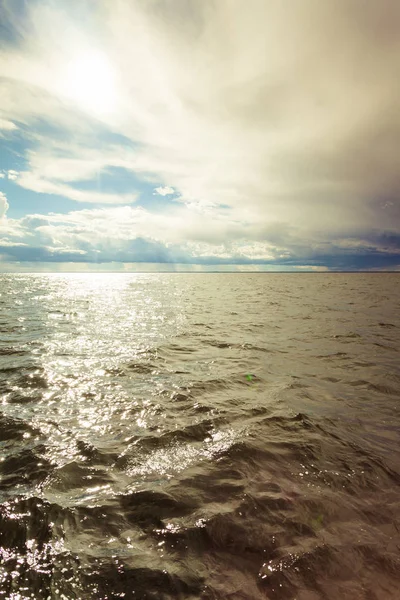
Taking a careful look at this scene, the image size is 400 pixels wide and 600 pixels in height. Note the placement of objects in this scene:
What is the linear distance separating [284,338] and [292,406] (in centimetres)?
766

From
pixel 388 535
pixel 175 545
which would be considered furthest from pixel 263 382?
pixel 175 545

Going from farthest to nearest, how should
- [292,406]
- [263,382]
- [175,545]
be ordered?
[263,382] < [292,406] < [175,545]

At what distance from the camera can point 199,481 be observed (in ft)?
14.4

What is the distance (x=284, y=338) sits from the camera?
14398 millimetres

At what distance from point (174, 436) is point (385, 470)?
3442 millimetres

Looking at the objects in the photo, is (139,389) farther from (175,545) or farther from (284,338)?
(284,338)

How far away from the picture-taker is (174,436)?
5.57 metres

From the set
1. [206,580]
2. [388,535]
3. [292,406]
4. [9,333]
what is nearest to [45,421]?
[206,580]

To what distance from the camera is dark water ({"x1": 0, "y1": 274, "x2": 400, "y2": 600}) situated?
2.97 meters

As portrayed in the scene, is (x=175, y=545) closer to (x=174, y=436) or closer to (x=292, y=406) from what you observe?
(x=174, y=436)

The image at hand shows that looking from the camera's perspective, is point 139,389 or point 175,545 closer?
point 175,545

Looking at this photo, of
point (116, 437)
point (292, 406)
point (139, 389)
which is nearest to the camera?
point (116, 437)

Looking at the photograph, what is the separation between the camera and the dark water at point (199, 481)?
2.97m

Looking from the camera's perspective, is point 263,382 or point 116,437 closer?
point 116,437
